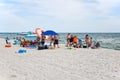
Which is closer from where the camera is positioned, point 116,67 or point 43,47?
point 116,67

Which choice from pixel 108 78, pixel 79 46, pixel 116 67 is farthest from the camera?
pixel 79 46

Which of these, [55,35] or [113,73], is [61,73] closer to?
[113,73]

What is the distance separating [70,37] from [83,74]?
16.2 metres

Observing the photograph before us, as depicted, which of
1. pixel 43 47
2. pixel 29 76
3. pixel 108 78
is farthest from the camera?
pixel 43 47

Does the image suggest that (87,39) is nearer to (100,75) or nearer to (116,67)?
(116,67)

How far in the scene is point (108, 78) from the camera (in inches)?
409

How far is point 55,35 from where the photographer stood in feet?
84.5

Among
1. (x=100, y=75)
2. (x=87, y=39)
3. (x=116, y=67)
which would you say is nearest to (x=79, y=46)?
(x=87, y=39)

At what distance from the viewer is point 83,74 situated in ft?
37.4

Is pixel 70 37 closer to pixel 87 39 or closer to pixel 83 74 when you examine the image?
pixel 87 39

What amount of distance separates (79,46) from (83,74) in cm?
1576

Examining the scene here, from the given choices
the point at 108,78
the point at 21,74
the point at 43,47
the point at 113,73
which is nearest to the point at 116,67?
the point at 113,73

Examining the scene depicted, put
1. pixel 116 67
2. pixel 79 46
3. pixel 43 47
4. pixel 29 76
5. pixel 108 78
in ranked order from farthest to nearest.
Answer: pixel 79 46 → pixel 43 47 → pixel 116 67 → pixel 29 76 → pixel 108 78

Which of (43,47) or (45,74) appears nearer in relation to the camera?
(45,74)
